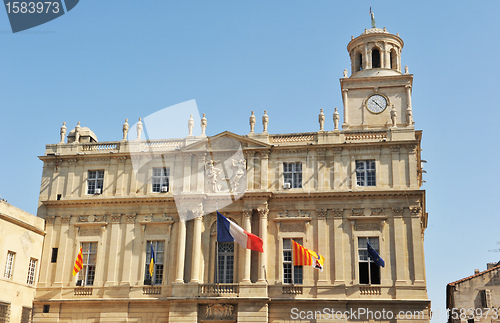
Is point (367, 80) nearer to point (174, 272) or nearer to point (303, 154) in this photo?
point (303, 154)

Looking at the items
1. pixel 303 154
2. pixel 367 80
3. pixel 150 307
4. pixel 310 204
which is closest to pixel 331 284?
pixel 310 204

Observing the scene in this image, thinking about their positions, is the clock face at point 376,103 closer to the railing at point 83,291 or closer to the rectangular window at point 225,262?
the rectangular window at point 225,262

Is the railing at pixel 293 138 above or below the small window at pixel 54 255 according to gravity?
above

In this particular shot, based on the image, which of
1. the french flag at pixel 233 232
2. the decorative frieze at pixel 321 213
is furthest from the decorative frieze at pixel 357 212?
the french flag at pixel 233 232

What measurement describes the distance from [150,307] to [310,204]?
11.6 m

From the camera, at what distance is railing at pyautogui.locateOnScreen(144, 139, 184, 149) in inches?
1570

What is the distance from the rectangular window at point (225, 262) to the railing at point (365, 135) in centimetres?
1004

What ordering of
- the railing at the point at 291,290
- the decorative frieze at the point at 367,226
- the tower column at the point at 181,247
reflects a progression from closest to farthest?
the railing at the point at 291,290 < the decorative frieze at the point at 367,226 < the tower column at the point at 181,247

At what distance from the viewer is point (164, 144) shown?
4012cm

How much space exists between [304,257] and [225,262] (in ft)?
17.8

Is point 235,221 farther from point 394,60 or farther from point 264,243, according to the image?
point 394,60

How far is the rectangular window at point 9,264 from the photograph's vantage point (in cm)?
3547

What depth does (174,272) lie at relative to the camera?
3694 centimetres

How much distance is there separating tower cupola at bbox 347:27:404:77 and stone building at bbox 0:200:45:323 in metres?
25.4
